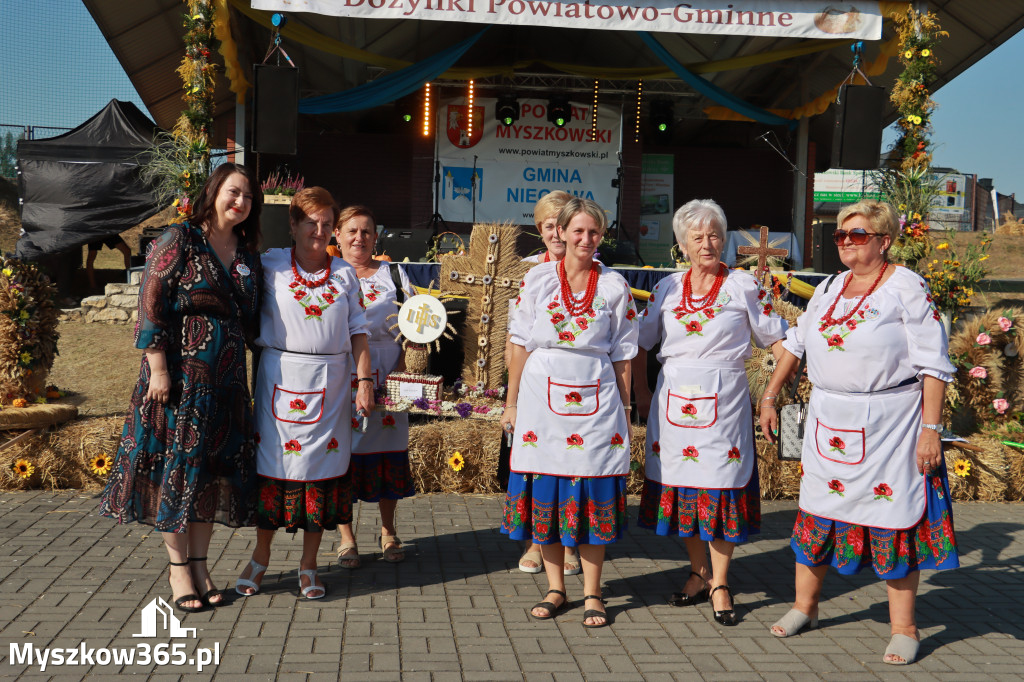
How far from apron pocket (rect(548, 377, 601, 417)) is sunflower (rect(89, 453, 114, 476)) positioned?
3.46 meters

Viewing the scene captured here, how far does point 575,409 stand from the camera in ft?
12.2

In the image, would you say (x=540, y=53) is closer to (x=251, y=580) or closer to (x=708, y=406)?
(x=708, y=406)

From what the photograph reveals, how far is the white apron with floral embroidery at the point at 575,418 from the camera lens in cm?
371

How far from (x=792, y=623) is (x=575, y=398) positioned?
4.16 feet

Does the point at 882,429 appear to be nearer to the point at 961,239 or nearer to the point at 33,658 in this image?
the point at 33,658

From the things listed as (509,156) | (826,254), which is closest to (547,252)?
(826,254)

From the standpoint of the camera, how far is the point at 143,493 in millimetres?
3674

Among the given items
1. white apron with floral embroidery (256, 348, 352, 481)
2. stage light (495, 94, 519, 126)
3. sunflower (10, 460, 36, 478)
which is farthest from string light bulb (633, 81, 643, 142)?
white apron with floral embroidery (256, 348, 352, 481)

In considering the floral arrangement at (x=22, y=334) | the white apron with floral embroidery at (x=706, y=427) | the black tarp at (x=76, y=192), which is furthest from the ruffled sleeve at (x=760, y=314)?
the black tarp at (x=76, y=192)

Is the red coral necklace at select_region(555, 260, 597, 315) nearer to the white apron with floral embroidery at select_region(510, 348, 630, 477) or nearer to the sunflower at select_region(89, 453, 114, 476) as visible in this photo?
the white apron with floral embroidery at select_region(510, 348, 630, 477)

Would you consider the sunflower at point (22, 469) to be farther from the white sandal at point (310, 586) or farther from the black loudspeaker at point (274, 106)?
the black loudspeaker at point (274, 106)

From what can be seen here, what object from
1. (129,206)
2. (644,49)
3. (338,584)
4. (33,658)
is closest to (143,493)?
(33,658)

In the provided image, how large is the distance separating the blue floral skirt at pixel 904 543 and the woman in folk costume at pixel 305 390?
2.03 metres

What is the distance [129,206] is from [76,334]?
3047 mm
